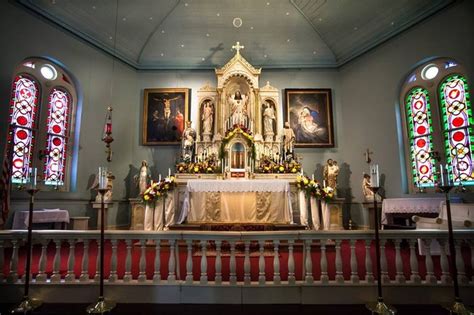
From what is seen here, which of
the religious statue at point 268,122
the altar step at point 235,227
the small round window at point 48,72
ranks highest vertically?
the small round window at point 48,72

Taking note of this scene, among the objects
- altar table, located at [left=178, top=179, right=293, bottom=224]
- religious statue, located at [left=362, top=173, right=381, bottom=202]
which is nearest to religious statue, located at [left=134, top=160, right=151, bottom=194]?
altar table, located at [left=178, top=179, right=293, bottom=224]

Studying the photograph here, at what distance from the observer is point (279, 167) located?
30.0 ft

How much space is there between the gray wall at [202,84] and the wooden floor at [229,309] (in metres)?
5.55

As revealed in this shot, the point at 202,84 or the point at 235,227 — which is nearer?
the point at 235,227

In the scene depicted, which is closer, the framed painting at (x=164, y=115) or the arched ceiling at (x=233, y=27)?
the arched ceiling at (x=233, y=27)

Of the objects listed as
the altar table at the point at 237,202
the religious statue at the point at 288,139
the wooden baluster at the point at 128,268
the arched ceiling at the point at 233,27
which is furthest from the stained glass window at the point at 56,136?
the religious statue at the point at 288,139

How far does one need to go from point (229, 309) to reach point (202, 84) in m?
9.35

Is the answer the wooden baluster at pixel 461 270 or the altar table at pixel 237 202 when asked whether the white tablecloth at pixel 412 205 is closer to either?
the altar table at pixel 237 202

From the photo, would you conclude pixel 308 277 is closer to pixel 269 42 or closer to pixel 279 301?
pixel 279 301

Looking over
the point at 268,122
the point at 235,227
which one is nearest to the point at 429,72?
the point at 268,122

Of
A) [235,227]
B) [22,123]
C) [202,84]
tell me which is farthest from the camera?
[202,84]

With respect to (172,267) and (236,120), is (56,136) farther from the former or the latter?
(172,267)

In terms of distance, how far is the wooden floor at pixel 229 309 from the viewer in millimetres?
2973

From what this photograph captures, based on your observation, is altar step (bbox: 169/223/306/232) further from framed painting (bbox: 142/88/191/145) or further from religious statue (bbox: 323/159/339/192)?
framed painting (bbox: 142/88/191/145)
